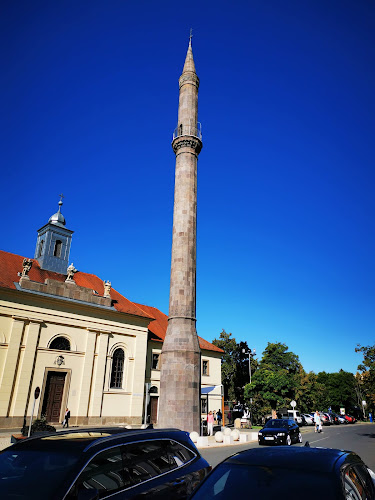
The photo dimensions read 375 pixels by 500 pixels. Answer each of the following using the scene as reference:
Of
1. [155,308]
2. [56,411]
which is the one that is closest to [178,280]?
[56,411]

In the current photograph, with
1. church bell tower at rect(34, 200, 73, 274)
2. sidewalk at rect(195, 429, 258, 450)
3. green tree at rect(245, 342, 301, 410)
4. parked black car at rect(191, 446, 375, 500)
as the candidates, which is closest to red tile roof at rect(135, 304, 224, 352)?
green tree at rect(245, 342, 301, 410)

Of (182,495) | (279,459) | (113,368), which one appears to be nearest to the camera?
(279,459)

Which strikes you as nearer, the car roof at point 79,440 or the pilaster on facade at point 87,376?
→ the car roof at point 79,440

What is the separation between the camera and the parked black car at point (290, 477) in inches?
119

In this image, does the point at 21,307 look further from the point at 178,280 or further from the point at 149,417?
the point at 149,417

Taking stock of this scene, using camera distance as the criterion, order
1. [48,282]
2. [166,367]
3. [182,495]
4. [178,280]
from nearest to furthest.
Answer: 1. [182,495]
2. [166,367]
3. [178,280]
4. [48,282]

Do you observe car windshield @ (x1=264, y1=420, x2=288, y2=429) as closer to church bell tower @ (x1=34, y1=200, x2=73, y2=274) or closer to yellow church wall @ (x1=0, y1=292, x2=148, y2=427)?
yellow church wall @ (x1=0, y1=292, x2=148, y2=427)

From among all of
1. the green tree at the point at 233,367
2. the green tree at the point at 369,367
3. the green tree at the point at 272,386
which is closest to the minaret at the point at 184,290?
the green tree at the point at 369,367

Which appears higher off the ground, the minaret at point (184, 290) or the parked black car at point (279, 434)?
the minaret at point (184, 290)

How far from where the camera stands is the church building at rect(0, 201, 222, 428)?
25047 millimetres

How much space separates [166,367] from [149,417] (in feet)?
47.3

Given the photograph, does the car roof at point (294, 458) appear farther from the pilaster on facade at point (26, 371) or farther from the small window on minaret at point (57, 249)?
the small window on minaret at point (57, 249)

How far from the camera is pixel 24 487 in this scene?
11.3ft

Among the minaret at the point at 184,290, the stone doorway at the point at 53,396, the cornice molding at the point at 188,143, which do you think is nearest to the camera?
the minaret at the point at 184,290
